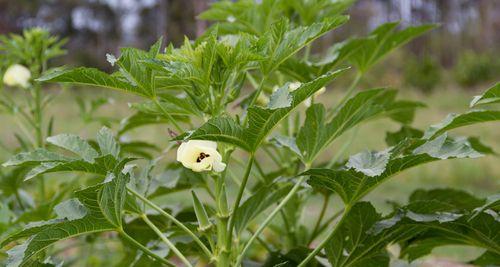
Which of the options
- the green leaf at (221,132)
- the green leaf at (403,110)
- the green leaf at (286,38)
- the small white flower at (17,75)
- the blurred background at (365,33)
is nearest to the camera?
the green leaf at (221,132)

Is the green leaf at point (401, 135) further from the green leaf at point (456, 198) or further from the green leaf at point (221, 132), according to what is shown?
the green leaf at point (221, 132)

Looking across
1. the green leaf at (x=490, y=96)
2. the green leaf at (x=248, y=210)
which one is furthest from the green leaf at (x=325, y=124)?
the green leaf at (x=490, y=96)

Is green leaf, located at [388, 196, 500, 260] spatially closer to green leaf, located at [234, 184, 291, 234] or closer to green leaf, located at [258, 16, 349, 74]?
green leaf, located at [234, 184, 291, 234]

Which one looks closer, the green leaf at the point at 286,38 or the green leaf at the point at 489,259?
the green leaf at the point at 286,38

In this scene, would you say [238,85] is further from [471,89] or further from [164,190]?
[471,89]

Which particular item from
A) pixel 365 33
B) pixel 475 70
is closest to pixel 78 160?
pixel 475 70
